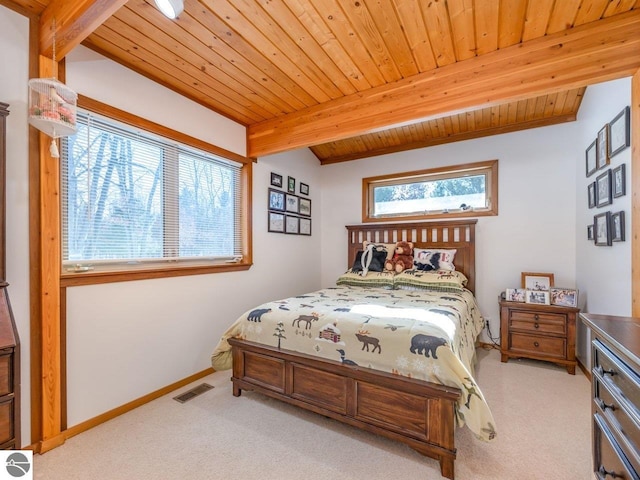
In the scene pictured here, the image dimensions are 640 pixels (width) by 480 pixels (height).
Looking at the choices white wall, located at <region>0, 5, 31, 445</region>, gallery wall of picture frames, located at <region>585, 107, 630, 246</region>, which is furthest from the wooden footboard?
gallery wall of picture frames, located at <region>585, 107, 630, 246</region>

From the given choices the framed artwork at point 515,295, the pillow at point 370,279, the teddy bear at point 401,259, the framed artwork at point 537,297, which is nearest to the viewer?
the framed artwork at point 537,297

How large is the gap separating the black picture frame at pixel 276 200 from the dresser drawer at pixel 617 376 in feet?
10.2

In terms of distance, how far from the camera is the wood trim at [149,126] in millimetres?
2041

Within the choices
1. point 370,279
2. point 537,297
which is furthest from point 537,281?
point 370,279

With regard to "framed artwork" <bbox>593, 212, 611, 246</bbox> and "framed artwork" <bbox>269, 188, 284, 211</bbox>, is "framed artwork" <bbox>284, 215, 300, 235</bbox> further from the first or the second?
"framed artwork" <bbox>593, 212, 611, 246</bbox>

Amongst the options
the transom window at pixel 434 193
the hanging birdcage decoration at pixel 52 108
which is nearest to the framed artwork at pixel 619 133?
the transom window at pixel 434 193

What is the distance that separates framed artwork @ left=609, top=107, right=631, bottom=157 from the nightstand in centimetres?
149

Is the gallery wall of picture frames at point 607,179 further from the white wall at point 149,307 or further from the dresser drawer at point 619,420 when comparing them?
the white wall at point 149,307

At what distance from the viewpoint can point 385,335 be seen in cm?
A: 181

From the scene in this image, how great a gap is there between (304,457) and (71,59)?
2903 mm

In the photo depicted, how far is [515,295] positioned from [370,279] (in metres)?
1.51

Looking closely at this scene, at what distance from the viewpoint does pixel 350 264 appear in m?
4.34

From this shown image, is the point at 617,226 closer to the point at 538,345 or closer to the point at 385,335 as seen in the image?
the point at 538,345

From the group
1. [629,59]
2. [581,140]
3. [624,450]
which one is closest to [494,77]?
[629,59]
